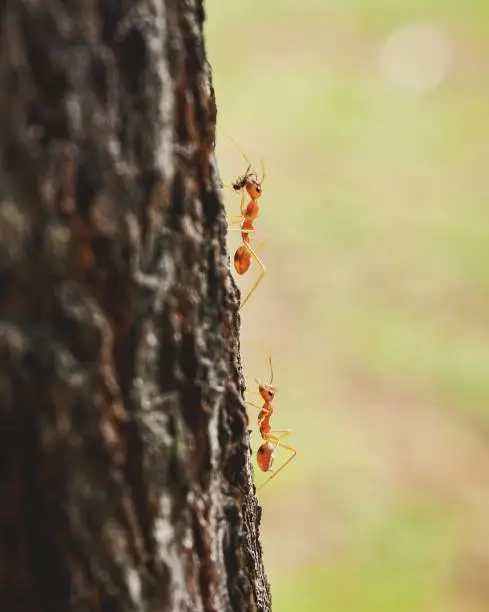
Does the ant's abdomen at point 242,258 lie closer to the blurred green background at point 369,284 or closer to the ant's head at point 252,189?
the ant's head at point 252,189

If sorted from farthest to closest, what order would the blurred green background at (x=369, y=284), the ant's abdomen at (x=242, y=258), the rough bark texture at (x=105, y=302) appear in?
the blurred green background at (x=369, y=284) → the ant's abdomen at (x=242, y=258) → the rough bark texture at (x=105, y=302)

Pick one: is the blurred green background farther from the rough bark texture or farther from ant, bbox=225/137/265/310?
the rough bark texture

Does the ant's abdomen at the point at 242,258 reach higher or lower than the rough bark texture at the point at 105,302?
higher

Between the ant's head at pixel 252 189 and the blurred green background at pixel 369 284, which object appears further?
the blurred green background at pixel 369 284

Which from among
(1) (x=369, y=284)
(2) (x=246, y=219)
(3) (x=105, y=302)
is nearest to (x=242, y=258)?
(2) (x=246, y=219)

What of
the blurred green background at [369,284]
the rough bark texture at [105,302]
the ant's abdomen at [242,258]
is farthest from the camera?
the blurred green background at [369,284]

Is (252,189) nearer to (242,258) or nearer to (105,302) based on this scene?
(242,258)

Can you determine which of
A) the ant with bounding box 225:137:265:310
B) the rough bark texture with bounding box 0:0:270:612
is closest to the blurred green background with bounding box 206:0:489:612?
the ant with bounding box 225:137:265:310

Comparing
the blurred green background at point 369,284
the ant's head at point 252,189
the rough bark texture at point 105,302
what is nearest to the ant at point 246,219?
the ant's head at point 252,189
